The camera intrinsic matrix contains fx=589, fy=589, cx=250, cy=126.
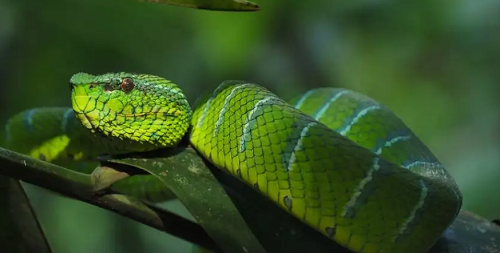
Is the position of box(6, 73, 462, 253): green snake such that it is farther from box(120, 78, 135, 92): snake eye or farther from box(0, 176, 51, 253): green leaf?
box(0, 176, 51, 253): green leaf

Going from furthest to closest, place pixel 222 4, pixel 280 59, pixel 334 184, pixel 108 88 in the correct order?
pixel 280 59 → pixel 108 88 → pixel 334 184 → pixel 222 4

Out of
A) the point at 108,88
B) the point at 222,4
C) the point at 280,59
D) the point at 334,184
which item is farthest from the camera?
the point at 280,59

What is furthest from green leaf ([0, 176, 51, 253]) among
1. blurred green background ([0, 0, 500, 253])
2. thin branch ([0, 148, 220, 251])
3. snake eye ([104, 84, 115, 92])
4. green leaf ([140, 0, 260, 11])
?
blurred green background ([0, 0, 500, 253])

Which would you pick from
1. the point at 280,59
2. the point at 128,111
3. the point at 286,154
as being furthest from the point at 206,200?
the point at 280,59

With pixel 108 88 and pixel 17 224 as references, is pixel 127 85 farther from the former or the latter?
pixel 17 224

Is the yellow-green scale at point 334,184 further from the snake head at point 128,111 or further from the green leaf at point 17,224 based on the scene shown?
the green leaf at point 17,224

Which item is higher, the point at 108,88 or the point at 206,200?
the point at 108,88

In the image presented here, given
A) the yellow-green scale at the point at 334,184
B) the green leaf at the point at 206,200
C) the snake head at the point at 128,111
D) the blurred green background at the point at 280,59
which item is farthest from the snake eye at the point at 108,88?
the blurred green background at the point at 280,59
